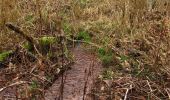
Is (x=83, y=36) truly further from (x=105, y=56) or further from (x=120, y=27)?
(x=105, y=56)

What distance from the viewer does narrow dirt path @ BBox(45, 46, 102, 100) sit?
122 inches

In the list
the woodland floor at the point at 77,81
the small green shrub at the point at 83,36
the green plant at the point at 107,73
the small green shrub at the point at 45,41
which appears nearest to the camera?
the woodland floor at the point at 77,81

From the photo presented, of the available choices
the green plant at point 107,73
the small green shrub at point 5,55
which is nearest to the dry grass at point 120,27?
the green plant at point 107,73

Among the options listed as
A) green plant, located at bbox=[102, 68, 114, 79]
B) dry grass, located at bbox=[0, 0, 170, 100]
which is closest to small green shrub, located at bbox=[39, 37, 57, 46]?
dry grass, located at bbox=[0, 0, 170, 100]

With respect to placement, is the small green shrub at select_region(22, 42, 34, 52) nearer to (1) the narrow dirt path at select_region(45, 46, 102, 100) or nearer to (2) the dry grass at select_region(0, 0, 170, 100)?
(2) the dry grass at select_region(0, 0, 170, 100)

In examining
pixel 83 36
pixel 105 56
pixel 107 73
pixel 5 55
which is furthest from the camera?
pixel 83 36

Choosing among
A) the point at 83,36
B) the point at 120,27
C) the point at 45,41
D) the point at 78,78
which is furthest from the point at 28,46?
the point at 120,27

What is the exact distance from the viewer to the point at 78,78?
3.47m

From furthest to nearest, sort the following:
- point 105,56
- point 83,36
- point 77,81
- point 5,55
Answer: point 83,36, point 105,56, point 5,55, point 77,81

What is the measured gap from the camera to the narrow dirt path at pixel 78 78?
3.10m

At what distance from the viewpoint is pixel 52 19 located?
4602 millimetres

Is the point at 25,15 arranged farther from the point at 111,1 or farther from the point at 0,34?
the point at 111,1

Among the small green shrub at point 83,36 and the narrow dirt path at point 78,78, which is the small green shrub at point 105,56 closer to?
the narrow dirt path at point 78,78

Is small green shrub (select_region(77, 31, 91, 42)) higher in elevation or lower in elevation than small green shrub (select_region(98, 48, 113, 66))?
higher
